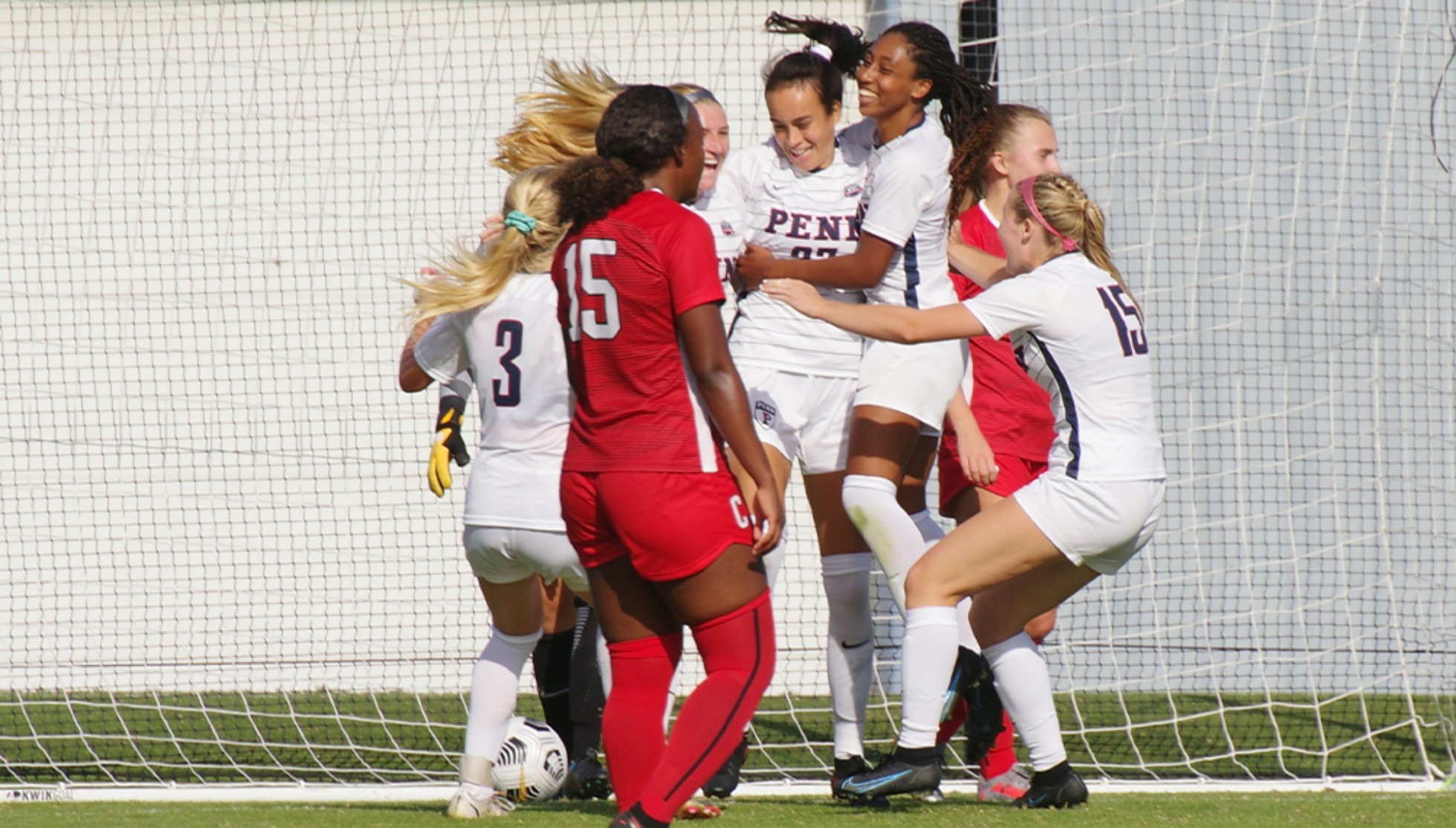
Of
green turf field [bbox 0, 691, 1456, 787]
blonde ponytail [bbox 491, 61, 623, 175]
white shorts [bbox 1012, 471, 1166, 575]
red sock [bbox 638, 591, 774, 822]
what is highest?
blonde ponytail [bbox 491, 61, 623, 175]

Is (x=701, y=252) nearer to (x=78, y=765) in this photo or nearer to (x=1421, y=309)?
(x=78, y=765)

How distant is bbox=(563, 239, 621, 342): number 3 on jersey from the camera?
2764mm

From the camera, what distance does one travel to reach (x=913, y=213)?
12.4 ft

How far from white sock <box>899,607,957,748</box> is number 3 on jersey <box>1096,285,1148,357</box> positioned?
0.77 metres

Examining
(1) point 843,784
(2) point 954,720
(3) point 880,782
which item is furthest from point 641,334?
(2) point 954,720

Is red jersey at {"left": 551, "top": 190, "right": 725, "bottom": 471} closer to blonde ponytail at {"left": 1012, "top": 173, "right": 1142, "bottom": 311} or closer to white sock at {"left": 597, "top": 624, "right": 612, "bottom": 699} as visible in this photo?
blonde ponytail at {"left": 1012, "top": 173, "right": 1142, "bottom": 311}

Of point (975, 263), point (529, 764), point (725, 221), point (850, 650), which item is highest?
point (725, 221)

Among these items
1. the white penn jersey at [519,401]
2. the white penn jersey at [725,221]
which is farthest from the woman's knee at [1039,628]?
the white penn jersey at [519,401]

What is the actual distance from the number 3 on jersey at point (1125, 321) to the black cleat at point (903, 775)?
109 centimetres

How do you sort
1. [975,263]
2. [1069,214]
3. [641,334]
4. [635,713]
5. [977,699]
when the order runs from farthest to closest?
1. [975,263]
2. [977,699]
3. [1069,214]
4. [635,713]
5. [641,334]

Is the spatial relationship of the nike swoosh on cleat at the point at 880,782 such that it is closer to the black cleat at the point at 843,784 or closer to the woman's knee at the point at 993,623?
the black cleat at the point at 843,784

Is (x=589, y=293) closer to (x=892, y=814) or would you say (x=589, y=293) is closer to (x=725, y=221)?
(x=725, y=221)

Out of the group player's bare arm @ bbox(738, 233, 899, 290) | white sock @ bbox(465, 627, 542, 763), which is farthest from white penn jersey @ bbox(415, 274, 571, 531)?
player's bare arm @ bbox(738, 233, 899, 290)

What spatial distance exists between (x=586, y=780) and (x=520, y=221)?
1.69 meters
